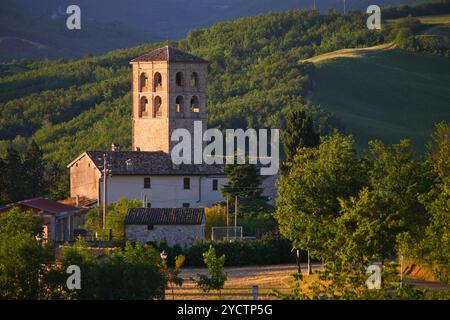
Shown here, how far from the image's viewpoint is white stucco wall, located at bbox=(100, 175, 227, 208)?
86.7 m

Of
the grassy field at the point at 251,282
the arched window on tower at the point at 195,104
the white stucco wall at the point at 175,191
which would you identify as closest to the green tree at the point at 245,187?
the white stucco wall at the point at 175,191

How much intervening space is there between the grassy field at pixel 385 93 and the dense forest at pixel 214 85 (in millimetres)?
2459

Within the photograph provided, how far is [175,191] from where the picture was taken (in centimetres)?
8756

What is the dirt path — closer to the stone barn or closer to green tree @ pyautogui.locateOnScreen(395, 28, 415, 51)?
green tree @ pyautogui.locateOnScreen(395, 28, 415, 51)

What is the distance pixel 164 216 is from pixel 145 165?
12162 millimetres

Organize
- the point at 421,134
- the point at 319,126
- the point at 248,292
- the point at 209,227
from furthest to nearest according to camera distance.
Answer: the point at 421,134, the point at 319,126, the point at 209,227, the point at 248,292

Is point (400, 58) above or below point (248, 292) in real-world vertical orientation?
above

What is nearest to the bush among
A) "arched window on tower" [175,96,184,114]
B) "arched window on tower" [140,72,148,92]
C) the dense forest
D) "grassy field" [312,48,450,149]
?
"arched window on tower" [175,96,184,114]

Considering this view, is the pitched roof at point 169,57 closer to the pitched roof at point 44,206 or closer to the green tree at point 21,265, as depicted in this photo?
the pitched roof at point 44,206

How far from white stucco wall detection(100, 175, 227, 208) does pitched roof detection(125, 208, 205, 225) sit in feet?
34.2
